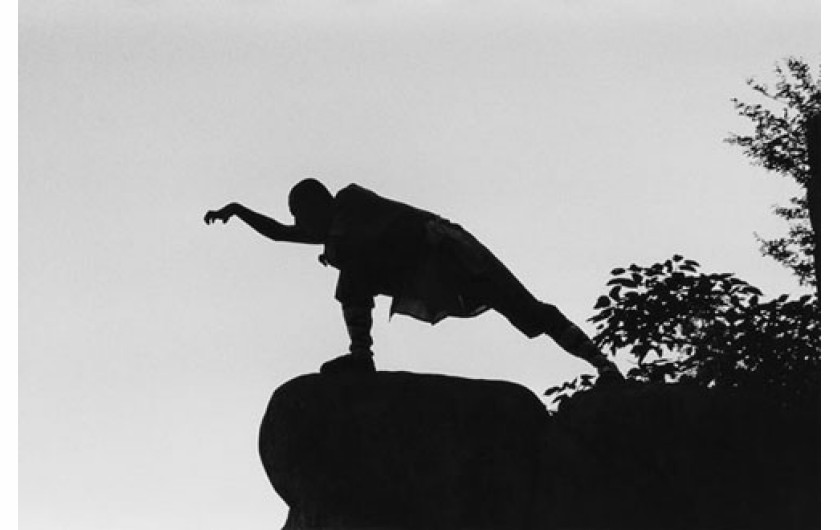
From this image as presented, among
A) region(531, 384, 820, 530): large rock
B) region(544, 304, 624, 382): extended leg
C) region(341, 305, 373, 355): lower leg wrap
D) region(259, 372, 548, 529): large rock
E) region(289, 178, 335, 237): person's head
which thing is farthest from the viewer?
region(289, 178, 335, 237): person's head

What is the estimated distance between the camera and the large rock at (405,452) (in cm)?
1255

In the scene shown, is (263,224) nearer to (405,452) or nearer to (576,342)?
(405,452)

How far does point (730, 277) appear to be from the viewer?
16703 mm

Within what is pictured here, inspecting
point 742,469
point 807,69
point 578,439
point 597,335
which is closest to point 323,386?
point 578,439

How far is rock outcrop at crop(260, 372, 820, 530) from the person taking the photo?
486 inches

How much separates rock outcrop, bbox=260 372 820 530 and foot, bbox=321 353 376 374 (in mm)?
80

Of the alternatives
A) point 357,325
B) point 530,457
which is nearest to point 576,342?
point 530,457

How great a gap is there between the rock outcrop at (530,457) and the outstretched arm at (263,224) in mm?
1051

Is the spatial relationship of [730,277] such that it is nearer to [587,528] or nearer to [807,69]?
[807,69]

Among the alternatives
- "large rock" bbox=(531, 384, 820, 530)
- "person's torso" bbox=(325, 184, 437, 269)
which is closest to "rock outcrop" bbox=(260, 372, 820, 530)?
"large rock" bbox=(531, 384, 820, 530)

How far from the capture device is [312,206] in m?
13.3

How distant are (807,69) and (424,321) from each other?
713cm

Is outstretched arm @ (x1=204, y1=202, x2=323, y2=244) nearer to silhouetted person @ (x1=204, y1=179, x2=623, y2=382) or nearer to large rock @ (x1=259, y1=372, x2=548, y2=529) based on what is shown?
silhouetted person @ (x1=204, y1=179, x2=623, y2=382)

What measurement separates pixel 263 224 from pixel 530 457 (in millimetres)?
2528
